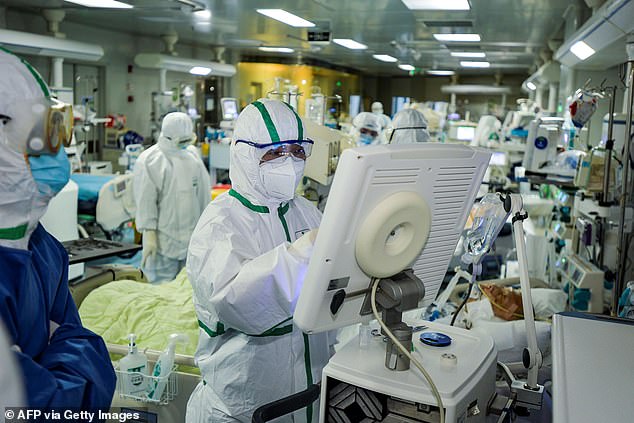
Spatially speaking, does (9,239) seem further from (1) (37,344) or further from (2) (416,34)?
(2) (416,34)

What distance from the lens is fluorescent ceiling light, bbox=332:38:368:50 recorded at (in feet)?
32.1

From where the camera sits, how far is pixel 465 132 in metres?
11.5

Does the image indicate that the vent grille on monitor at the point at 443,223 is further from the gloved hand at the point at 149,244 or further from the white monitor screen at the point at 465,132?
the white monitor screen at the point at 465,132

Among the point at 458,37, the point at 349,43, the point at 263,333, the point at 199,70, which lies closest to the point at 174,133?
the point at 263,333

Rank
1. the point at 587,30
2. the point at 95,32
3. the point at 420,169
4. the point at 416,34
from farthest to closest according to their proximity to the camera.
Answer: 1. the point at 95,32
2. the point at 416,34
3. the point at 587,30
4. the point at 420,169

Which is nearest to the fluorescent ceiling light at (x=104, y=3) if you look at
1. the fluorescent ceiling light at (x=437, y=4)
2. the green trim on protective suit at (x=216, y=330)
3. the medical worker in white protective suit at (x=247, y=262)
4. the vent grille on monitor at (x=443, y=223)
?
the fluorescent ceiling light at (x=437, y=4)

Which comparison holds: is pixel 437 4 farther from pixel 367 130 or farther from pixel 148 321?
pixel 148 321

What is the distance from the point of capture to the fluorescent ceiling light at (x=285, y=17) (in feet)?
22.7

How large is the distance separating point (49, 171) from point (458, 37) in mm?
8035

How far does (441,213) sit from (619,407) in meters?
0.50

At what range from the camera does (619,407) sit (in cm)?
114

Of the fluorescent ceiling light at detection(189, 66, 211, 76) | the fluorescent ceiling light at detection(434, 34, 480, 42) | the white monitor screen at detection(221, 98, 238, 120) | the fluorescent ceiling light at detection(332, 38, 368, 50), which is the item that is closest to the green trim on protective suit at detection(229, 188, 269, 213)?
the fluorescent ceiling light at detection(434, 34, 480, 42)

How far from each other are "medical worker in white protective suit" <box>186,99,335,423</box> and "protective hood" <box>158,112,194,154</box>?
118 inches

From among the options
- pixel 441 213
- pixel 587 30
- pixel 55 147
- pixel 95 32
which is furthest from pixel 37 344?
pixel 95 32
